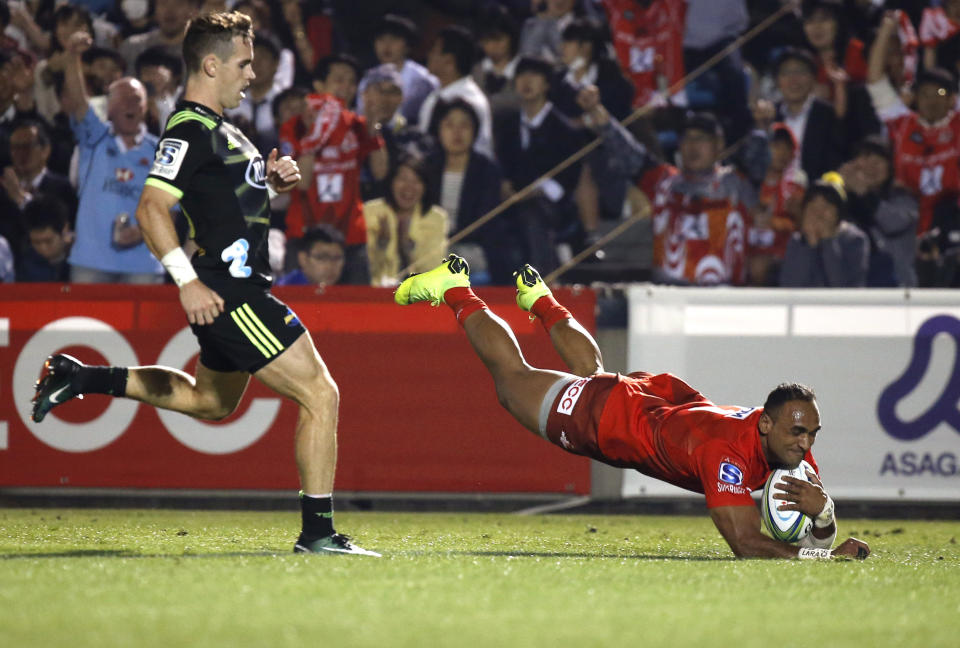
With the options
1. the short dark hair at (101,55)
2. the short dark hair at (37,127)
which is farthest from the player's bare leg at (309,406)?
the short dark hair at (101,55)

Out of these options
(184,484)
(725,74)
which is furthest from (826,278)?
(184,484)

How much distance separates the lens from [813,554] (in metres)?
6.01

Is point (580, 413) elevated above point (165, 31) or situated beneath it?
situated beneath

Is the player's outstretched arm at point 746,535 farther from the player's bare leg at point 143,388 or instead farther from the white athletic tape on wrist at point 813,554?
the player's bare leg at point 143,388

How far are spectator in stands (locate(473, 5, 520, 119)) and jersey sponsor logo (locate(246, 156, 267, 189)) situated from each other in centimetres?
701

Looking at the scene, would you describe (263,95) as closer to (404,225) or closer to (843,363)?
(404,225)

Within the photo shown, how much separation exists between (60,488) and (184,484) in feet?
2.87

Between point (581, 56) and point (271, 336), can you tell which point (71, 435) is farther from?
point (581, 56)

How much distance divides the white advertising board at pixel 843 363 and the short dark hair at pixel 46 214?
4.88 m

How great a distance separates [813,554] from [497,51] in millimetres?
8013

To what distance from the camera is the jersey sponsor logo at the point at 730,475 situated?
19.5ft

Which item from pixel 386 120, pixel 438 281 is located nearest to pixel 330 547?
pixel 438 281

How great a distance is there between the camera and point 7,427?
9.38 m

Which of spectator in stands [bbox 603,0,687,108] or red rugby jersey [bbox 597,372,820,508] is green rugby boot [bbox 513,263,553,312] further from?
spectator in stands [bbox 603,0,687,108]
